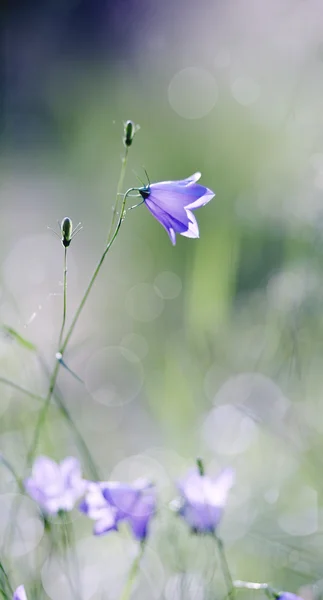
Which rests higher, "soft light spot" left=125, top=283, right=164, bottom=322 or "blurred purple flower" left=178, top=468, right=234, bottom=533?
"soft light spot" left=125, top=283, right=164, bottom=322

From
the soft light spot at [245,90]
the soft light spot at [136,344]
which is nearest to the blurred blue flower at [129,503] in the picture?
the soft light spot at [136,344]

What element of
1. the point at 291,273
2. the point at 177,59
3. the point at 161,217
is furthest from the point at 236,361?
the point at 177,59

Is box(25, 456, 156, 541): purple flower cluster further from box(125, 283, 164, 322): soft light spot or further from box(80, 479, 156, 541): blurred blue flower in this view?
box(125, 283, 164, 322): soft light spot

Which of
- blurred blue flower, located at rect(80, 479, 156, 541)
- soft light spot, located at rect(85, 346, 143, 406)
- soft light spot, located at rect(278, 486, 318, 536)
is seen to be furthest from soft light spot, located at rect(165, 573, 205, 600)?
soft light spot, located at rect(85, 346, 143, 406)

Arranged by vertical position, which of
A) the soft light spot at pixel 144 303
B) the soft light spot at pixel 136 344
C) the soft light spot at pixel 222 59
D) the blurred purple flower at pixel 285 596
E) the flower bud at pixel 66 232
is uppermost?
the soft light spot at pixel 222 59

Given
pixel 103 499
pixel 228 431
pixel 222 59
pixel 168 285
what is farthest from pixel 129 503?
pixel 222 59

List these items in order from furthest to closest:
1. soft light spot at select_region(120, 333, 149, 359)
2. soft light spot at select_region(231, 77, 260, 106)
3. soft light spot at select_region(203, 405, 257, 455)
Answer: soft light spot at select_region(231, 77, 260, 106), soft light spot at select_region(120, 333, 149, 359), soft light spot at select_region(203, 405, 257, 455)

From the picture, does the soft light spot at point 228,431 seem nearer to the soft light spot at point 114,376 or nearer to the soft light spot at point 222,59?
the soft light spot at point 114,376

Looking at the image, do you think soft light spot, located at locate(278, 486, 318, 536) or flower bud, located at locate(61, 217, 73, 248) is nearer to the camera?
flower bud, located at locate(61, 217, 73, 248)
